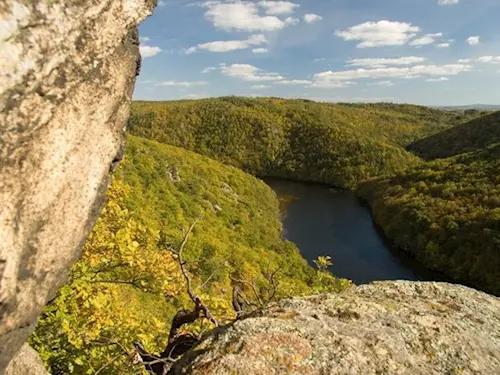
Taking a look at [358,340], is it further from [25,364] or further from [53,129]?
[25,364]

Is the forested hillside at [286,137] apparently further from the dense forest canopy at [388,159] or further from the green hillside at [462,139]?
the green hillside at [462,139]

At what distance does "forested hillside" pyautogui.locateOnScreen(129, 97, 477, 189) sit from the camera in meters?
130

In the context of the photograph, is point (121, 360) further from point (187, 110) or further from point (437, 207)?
point (187, 110)

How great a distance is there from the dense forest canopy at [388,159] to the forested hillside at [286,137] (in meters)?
0.36

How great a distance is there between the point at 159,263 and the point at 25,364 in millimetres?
3751

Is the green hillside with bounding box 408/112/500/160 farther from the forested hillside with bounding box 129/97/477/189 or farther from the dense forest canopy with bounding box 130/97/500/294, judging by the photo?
the forested hillside with bounding box 129/97/477/189

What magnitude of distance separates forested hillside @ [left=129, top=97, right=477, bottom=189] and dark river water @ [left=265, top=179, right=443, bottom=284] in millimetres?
21499

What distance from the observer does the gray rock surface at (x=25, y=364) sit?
22.9 feet

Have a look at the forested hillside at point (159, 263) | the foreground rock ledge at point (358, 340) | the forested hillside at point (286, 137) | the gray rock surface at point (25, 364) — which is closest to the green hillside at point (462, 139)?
the forested hillside at point (286, 137)

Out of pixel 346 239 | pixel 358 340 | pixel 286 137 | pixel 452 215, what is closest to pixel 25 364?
pixel 358 340

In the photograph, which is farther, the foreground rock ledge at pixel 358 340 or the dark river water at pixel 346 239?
the dark river water at pixel 346 239

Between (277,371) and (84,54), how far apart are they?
4151mm

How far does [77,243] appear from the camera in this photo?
554 cm

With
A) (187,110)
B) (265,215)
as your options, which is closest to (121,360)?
(265,215)
